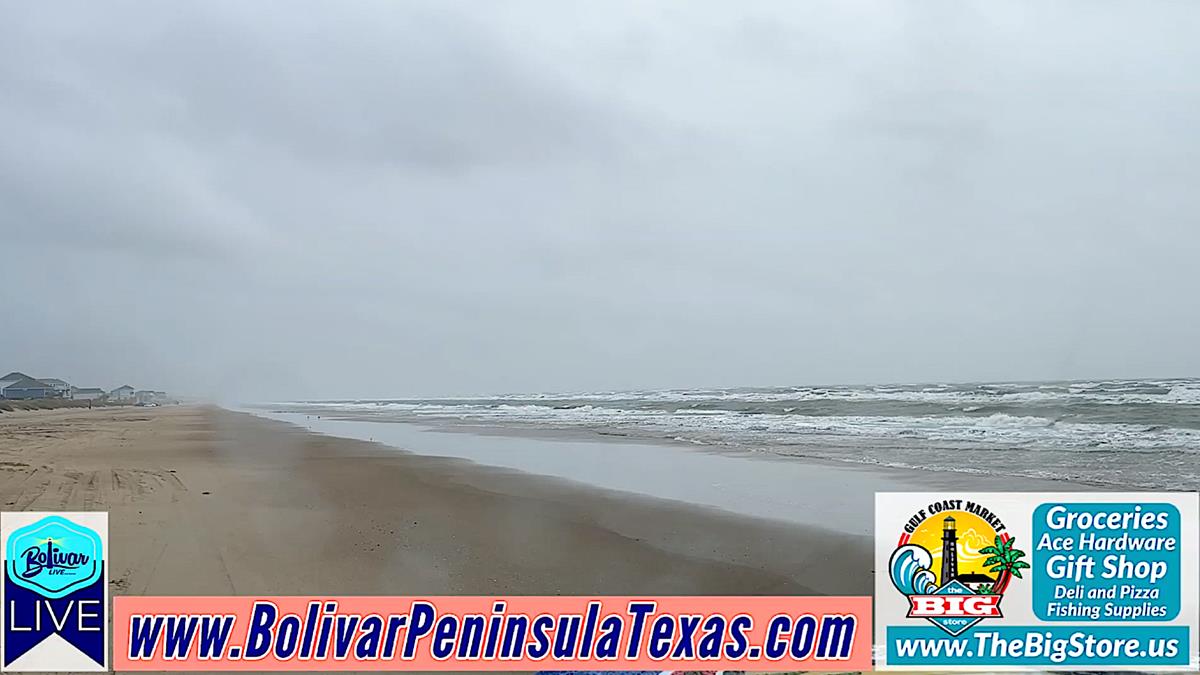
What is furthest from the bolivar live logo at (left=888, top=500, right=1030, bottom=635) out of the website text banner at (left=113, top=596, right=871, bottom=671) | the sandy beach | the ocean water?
the ocean water

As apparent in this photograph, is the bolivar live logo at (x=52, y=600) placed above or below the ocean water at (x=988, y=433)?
above

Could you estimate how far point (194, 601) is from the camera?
505 centimetres

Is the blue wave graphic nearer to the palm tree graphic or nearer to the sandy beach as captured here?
the palm tree graphic

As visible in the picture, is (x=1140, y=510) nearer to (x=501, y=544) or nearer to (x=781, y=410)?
(x=501, y=544)

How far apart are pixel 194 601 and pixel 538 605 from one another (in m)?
2.38

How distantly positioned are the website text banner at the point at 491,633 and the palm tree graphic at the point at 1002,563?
0.83 metres

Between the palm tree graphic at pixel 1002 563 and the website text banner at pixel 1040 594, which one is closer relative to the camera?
the website text banner at pixel 1040 594

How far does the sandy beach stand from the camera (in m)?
5.68

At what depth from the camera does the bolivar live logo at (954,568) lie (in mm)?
4359

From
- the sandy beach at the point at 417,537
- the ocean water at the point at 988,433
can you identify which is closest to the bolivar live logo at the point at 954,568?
the sandy beach at the point at 417,537

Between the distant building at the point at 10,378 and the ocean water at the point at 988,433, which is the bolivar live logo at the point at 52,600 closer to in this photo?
the ocean water at the point at 988,433

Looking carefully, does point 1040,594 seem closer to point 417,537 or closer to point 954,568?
point 954,568

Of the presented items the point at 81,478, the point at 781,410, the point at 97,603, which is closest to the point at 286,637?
the point at 97,603

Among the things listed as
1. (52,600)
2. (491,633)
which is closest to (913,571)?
(491,633)
